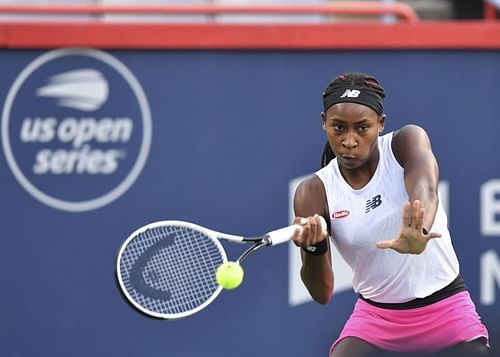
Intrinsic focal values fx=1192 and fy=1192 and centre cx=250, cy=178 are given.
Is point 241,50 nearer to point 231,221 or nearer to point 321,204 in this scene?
point 231,221

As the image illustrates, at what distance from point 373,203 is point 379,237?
13 cm

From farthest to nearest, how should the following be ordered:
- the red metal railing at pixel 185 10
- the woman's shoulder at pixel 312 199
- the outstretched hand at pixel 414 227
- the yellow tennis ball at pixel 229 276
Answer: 1. the red metal railing at pixel 185 10
2. the woman's shoulder at pixel 312 199
3. the yellow tennis ball at pixel 229 276
4. the outstretched hand at pixel 414 227

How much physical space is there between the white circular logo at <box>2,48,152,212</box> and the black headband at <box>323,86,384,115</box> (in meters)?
2.24

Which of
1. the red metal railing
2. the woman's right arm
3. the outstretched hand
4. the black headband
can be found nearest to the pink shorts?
the woman's right arm

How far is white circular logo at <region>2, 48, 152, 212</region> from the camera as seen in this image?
21.4 ft

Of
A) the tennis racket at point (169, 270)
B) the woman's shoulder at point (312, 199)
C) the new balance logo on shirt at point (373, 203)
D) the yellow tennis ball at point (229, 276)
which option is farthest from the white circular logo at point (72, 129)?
the yellow tennis ball at point (229, 276)

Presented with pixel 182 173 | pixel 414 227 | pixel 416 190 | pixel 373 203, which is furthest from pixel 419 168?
pixel 182 173

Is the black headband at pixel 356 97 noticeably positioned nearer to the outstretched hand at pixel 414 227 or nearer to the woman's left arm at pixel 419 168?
the woman's left arm at pixel 419 168

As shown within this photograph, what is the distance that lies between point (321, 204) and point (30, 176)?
234cm

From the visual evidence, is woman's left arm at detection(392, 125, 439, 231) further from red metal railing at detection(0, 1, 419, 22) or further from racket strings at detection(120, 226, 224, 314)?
red metal railing at detection(0, 1, 419, 22)

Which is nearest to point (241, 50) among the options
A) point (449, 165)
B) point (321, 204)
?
point (449, 165)

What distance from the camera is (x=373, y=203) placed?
461cm

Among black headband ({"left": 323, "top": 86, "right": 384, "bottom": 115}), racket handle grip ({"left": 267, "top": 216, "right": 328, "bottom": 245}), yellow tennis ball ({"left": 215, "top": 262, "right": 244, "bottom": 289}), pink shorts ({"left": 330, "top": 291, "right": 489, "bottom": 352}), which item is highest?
black headband ({"left": 323, "top": 86, "right": 384, "bottom": 115})

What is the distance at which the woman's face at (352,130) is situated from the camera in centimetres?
444
